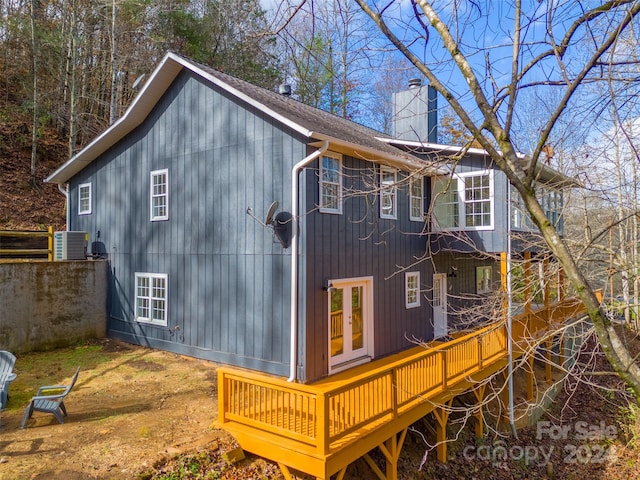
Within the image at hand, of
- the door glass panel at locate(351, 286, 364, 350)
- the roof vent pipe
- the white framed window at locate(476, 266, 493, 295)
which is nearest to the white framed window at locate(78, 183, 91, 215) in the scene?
the roof vent pipe

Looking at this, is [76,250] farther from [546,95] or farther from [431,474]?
[546,95]

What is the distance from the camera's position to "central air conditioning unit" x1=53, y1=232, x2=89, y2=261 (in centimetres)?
1106

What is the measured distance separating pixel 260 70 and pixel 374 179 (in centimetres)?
1306

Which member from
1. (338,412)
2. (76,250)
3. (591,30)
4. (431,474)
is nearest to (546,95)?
(591,30)

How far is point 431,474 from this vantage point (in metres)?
7.37

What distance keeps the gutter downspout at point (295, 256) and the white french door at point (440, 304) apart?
5.90 meters

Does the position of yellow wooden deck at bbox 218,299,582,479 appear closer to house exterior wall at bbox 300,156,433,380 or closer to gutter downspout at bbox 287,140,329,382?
gutter downspout at bbox 287,140,329,382

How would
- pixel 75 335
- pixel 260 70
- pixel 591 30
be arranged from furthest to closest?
1. pixel 260 70
2. pixel 75 335
3. pixel 591 30

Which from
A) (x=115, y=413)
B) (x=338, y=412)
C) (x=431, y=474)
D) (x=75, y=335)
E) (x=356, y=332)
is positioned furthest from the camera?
(x=75, y=335)

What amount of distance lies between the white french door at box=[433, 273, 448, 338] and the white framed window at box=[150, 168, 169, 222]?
7.80 m

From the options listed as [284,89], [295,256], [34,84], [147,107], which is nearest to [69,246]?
[147,107]

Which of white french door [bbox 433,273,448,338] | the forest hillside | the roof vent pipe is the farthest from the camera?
the forest hillside

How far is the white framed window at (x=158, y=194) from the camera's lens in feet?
34.1

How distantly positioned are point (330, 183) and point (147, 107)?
5.46 meters
